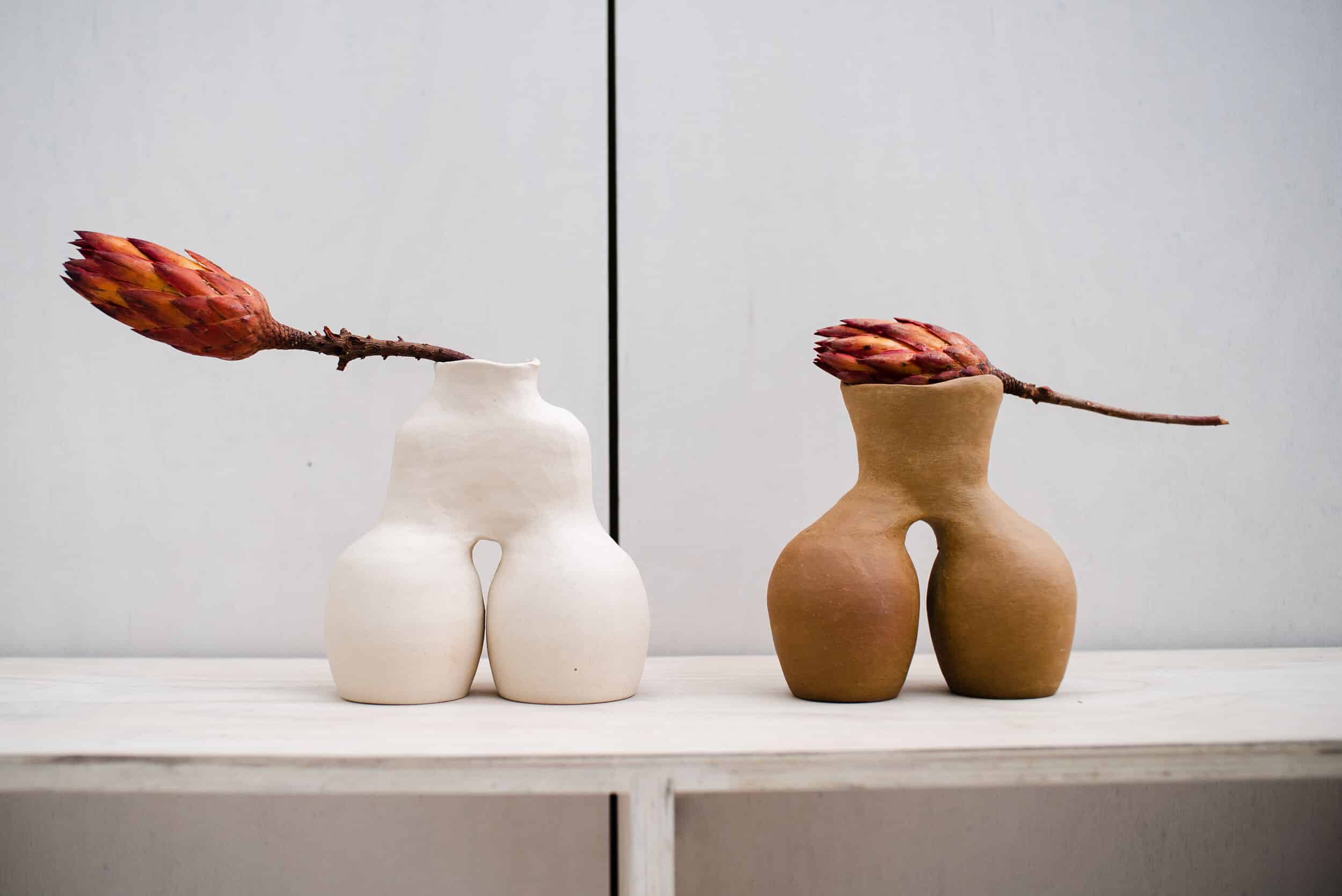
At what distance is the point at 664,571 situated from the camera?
0.83m

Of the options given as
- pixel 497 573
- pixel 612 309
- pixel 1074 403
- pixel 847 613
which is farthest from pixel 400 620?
pixel 1074 403

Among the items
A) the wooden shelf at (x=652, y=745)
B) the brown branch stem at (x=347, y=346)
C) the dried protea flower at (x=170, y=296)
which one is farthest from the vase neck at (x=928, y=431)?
the dried protea flower at (x=170, y=296)

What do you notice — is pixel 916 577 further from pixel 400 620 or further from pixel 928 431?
pixel 400 620

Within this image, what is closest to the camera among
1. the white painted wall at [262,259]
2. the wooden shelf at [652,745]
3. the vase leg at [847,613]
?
the wooden shelf at [652,745]

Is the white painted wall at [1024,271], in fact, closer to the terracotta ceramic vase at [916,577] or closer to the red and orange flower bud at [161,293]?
the terracotta ceramic vase at [916,577]

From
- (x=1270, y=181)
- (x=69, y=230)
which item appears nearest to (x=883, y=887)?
(x=1270, y=181)

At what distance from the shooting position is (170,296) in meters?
0.53

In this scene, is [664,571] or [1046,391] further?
[664,571]

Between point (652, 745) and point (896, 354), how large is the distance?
11.5 inches

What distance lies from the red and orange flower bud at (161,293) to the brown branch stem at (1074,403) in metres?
0.49

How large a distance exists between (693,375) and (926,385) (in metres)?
0.29

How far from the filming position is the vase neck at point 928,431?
1.96ft

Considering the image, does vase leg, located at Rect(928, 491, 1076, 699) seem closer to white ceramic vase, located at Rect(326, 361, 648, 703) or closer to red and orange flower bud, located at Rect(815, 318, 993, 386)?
red and orange flower bud, located at Rect(815, 318, 993, 386)

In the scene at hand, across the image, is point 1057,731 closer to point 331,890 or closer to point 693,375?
point 693,375
